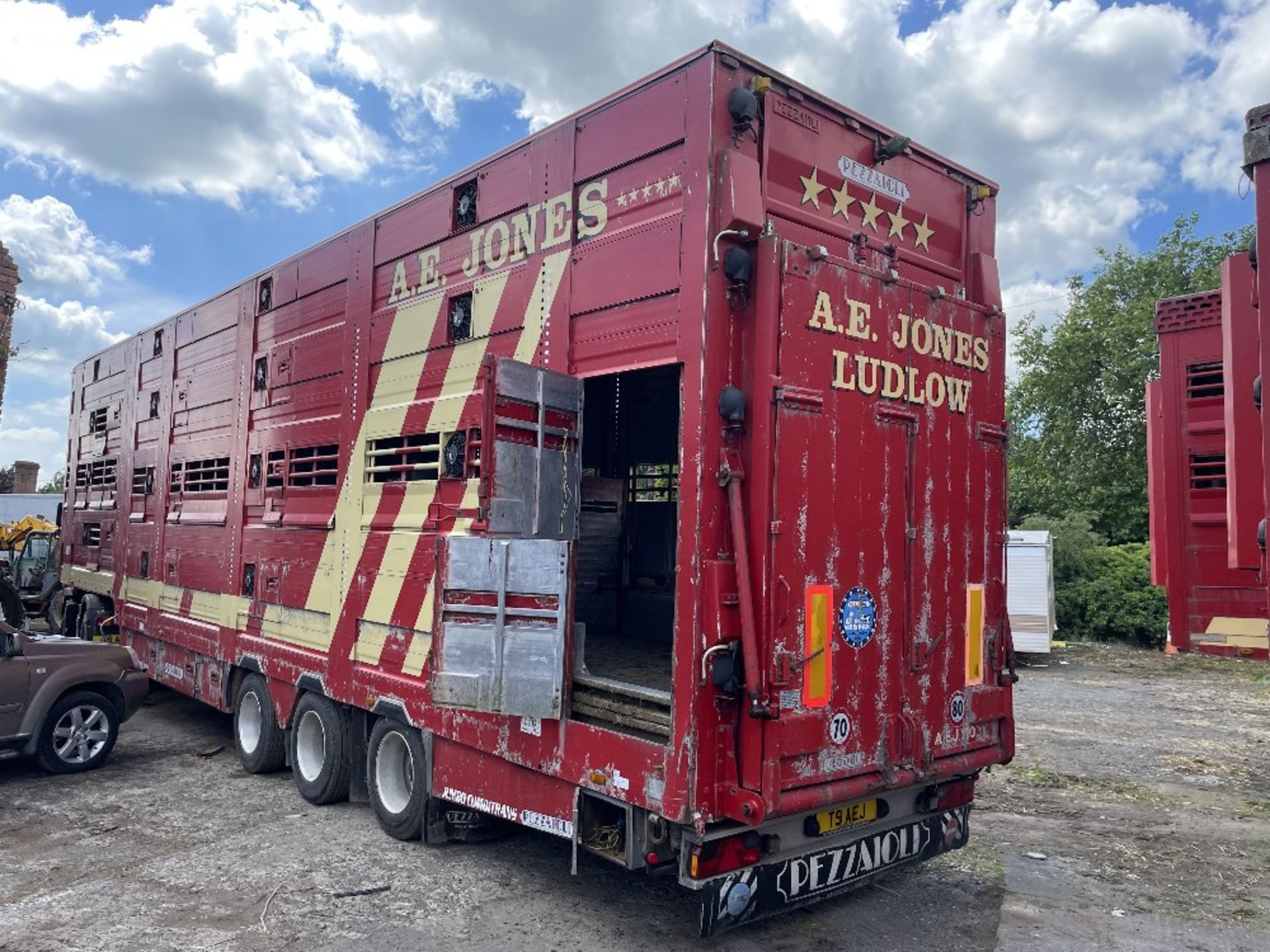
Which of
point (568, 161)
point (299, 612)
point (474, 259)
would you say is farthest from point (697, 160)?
point (299, 612)

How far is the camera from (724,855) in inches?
161

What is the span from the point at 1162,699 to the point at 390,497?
1108cm

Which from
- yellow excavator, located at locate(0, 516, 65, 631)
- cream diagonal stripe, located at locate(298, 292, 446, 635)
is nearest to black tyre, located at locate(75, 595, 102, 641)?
yellow excavator, located at locate(0, 516, 65, 631)

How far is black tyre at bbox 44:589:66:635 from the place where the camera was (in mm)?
13586

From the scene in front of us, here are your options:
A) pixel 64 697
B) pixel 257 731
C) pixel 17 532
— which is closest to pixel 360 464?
pixel 257 731

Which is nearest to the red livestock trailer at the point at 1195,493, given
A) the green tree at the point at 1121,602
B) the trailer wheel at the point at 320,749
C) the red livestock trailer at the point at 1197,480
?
the red livestock trailer at the point at 1197,480

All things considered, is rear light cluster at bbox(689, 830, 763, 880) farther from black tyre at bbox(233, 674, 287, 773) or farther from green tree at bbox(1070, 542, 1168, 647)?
green tree at bbox(1070, 542, 1168, 647)

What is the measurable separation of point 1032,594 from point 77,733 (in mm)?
13748

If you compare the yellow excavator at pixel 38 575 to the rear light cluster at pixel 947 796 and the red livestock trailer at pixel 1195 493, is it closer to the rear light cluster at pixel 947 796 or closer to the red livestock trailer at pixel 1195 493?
the rear light cluster at pixel 947 796

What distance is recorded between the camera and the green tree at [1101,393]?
26.6 metres

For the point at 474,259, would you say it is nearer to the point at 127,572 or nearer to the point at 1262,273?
the point at 1262,273

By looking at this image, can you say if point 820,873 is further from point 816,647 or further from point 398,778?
point 398,778

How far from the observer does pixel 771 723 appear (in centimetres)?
401

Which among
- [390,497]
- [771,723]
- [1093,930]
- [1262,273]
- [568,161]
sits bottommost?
[1093,930]
